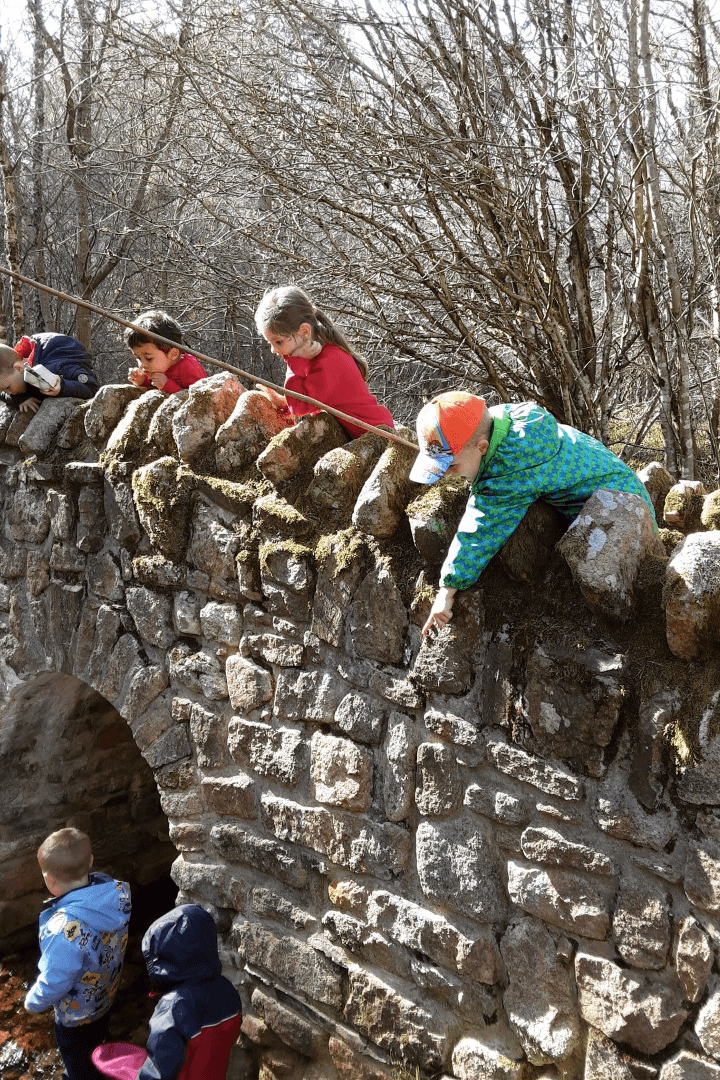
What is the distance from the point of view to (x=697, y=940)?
74.4 inches

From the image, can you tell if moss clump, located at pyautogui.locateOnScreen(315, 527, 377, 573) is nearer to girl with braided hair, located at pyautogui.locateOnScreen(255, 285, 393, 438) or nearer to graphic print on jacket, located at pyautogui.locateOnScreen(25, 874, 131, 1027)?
girl with braided hair, located at pyautogui.locateOnScreen(255, 285, 393, 438)

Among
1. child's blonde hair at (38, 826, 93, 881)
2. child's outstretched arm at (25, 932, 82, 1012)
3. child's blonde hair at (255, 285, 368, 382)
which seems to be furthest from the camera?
child's blonde hair at (38, 826, 93, 881)

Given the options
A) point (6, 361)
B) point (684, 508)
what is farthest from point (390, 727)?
point (6, 361)

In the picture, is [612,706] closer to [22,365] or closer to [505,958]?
[505,958]

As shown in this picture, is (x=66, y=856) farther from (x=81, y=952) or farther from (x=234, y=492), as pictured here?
(x=234, y=492)

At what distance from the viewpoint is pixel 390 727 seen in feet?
8.11

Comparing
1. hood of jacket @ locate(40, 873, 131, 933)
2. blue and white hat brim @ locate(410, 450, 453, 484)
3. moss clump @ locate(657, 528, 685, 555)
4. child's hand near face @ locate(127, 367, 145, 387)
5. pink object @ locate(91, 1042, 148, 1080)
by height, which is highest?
child's hand near face @ locate(127, 367, 145, 387)

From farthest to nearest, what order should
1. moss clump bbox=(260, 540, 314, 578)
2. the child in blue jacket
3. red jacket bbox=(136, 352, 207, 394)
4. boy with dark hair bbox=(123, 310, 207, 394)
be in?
red jacket bbox=(136, 352, 207, 394)
boy with dark hair bbox=(123, 310, 207, 394)
moss clump bbox=(260, 540, 314, 578)
the child in blue jacket

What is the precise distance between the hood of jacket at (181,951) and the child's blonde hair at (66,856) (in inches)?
14.8

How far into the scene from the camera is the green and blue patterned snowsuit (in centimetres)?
210

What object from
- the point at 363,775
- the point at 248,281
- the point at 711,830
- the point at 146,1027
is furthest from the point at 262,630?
the point at 248,281

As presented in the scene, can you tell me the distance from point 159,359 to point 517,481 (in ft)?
6.54

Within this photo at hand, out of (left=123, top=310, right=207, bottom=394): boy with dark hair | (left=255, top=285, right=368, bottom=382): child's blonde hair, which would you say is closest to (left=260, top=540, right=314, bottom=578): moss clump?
(left=255, top=285, right=368, bottom=382): child's blonde hair

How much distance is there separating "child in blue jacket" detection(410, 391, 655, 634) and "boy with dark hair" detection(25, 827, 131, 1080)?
175 cm
